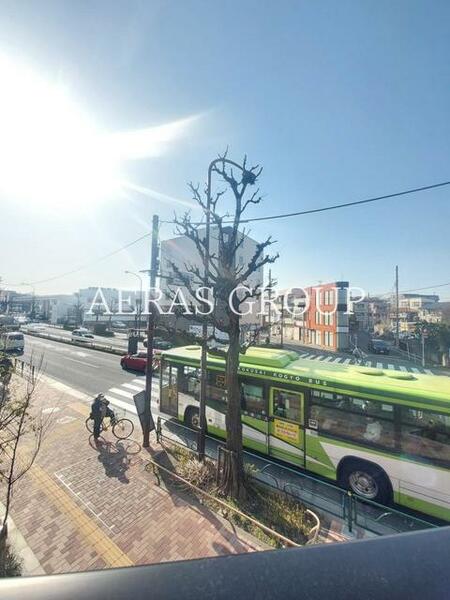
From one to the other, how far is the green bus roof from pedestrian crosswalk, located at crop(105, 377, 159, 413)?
5.08 metres

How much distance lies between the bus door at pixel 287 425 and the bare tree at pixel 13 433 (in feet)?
17.1

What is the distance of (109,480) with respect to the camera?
262 inches

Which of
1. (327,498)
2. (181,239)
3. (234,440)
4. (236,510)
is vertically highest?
(181,239)

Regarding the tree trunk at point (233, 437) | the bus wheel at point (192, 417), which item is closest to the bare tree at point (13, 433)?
the tree trunk at point (233, 437)

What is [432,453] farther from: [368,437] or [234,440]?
[234,440]

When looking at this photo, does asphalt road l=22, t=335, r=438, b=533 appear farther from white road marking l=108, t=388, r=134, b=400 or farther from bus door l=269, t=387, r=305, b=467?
bus door l=269, t=387, r=305, b=467

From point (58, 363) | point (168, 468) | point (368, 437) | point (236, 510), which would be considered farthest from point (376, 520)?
point (58, 363)

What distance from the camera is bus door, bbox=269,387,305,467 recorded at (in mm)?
7219

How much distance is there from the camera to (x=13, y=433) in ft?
23.6

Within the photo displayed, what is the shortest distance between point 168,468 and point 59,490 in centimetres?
232

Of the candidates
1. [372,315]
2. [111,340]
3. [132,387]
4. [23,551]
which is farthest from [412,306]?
[23,551]

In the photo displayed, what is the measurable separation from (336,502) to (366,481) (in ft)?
2.62

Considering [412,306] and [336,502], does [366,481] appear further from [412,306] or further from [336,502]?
[412,306]

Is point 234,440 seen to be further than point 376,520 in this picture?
Yes
